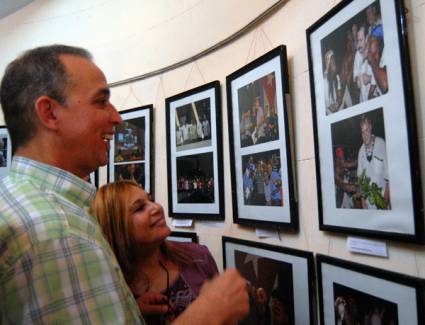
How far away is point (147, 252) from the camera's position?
1798mm

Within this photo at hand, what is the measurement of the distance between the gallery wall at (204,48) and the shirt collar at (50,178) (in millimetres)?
1056

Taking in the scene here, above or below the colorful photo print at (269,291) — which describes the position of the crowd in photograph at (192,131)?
above

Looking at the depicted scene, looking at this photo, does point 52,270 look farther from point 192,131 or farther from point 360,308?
point 192,131

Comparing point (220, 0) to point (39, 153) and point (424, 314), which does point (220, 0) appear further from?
point (424, 314)

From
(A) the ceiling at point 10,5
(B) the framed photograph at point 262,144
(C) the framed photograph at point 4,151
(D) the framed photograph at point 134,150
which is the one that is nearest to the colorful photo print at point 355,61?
(B) the framed photograph at point 262,144

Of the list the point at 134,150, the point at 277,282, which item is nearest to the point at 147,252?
the point at 277,282

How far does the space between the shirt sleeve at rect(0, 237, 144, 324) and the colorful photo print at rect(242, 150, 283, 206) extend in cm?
126

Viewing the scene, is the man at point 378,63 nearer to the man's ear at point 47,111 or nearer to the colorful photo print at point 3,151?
the man's ear at point 47,111

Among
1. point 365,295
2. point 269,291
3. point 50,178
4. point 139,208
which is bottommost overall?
point 269,291

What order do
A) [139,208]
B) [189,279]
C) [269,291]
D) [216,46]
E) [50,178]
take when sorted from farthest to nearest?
1. [216,46]
2. [269,291]
3. [139,208]
4. [189,279]
5. [50,178]

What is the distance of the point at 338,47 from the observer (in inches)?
60.6

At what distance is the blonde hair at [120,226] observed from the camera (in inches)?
67.4

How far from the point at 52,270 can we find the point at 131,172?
7.97 ft

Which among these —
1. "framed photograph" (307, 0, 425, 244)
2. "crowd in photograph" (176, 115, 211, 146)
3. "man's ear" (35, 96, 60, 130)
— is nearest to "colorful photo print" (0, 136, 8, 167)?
"crowd in photograph" (176, 115, 211, 146)
